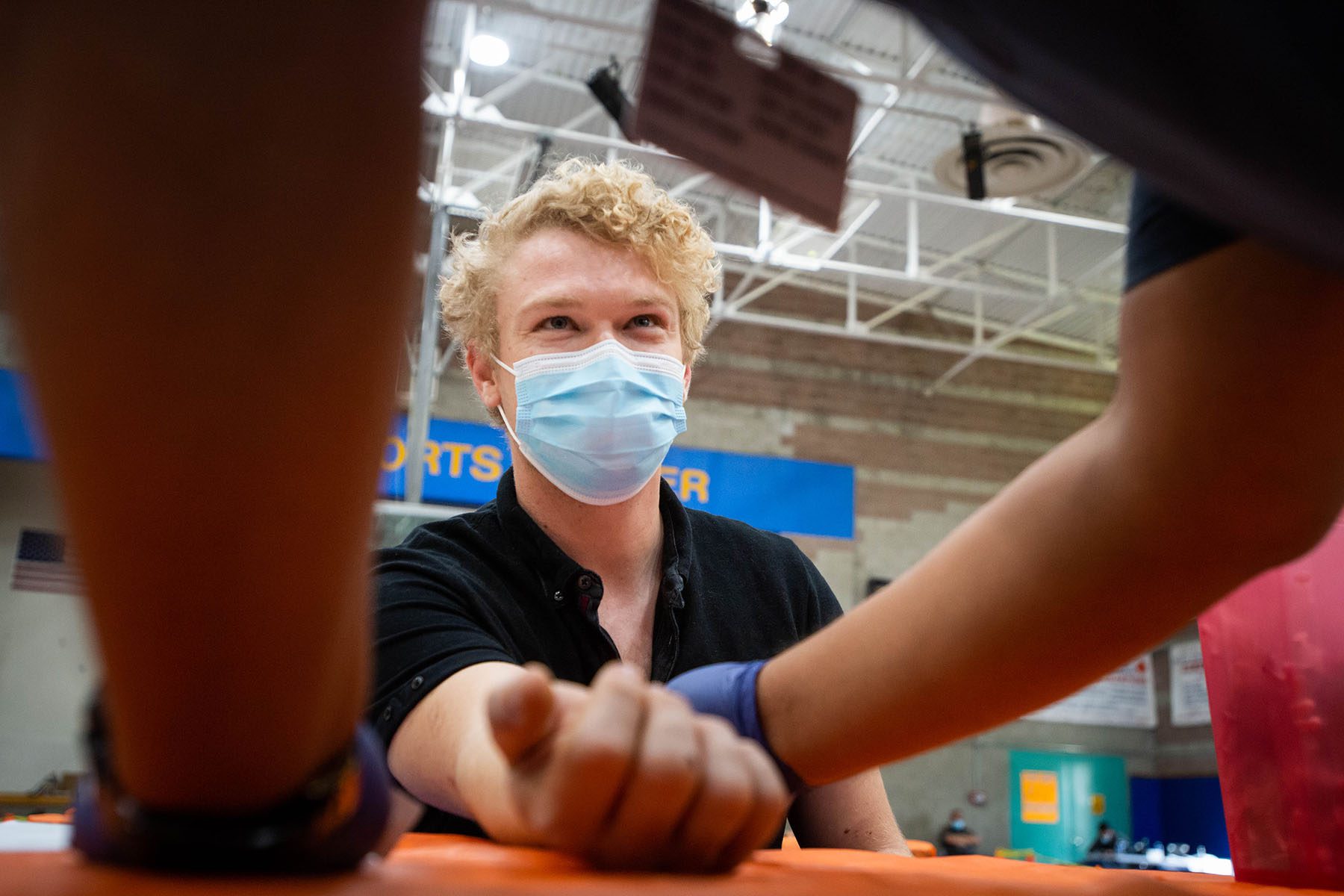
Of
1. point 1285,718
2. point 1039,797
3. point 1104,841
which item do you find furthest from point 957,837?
point 1285,718

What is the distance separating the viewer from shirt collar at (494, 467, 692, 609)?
4.21 ft

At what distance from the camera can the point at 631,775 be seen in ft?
1.42

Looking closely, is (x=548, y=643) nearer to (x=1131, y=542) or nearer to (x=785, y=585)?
(x=785, y=585)

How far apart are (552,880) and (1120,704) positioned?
1143 centimetres

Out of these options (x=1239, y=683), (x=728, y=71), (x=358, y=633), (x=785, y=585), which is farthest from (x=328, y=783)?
(x=785, y=585)

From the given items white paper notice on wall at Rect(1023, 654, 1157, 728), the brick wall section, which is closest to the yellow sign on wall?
white paper notice on wall at Rect(1023, 654, 1157, 728)

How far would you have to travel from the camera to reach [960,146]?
5.87 m

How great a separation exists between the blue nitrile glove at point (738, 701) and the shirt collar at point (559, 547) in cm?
60

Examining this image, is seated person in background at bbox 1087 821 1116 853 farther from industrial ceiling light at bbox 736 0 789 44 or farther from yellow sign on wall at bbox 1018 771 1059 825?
industrial ceiling light at bbox 736 0 789 44

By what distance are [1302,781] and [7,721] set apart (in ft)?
31.4

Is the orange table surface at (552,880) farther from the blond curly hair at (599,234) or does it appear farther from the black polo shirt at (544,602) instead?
the blond curly hair at (599,234)

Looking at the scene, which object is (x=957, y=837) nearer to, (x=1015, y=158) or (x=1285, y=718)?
(x=1015, y=158)

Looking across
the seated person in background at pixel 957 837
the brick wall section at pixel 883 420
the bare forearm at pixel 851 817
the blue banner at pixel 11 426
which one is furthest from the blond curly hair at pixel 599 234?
the brick wall section at pixel 883 420

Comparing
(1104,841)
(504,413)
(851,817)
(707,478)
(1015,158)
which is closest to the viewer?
(851,817)
